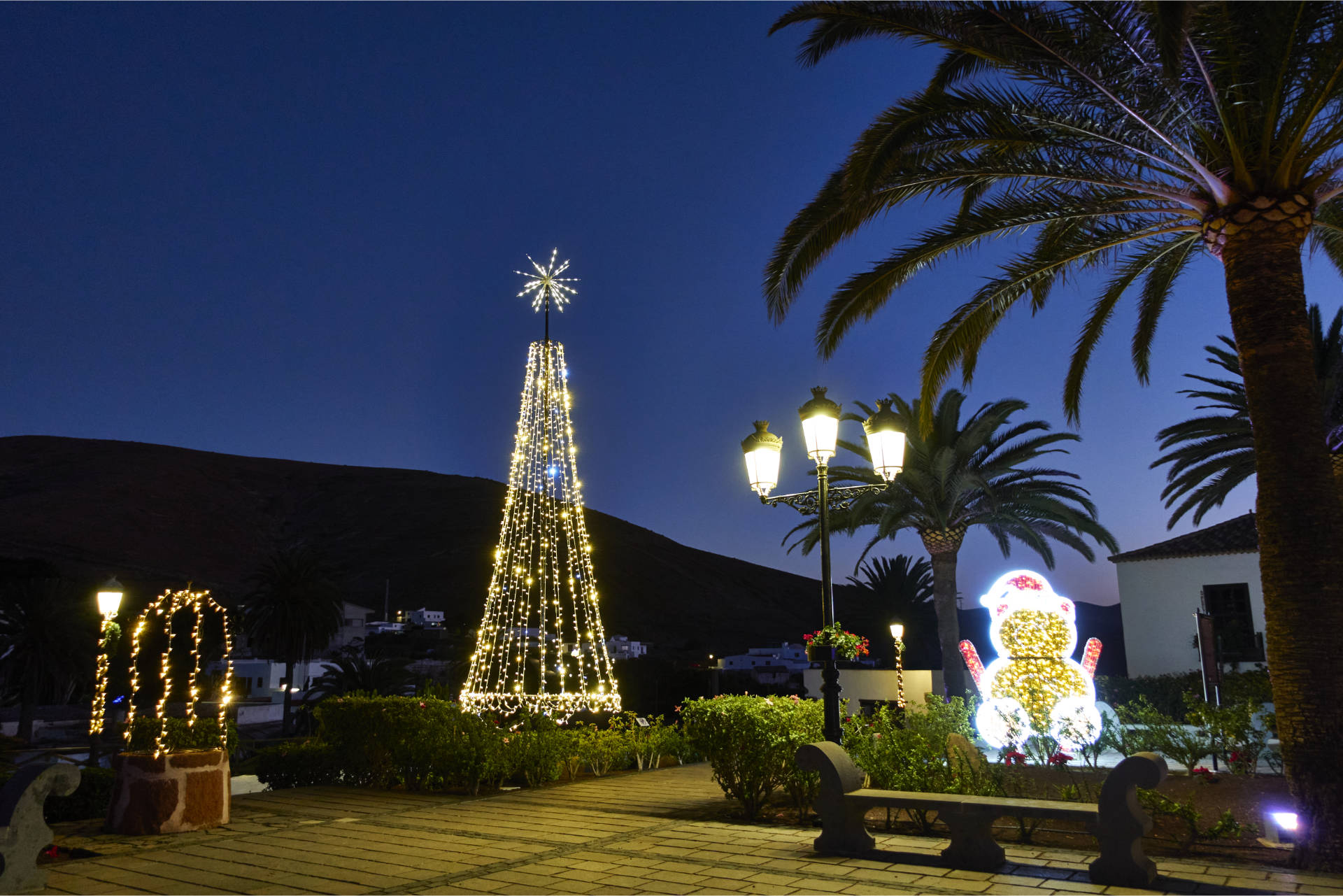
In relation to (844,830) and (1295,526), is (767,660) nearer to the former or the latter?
(844,830)

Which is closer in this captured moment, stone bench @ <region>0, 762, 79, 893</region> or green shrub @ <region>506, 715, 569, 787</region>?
stone bench @ <region>0, 762, 79, 893</region>

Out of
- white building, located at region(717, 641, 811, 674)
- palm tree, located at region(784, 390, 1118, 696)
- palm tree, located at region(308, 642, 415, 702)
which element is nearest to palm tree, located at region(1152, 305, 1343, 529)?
palm tree, located at region(784, 390, 1118, 696)

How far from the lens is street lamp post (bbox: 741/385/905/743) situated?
818cm

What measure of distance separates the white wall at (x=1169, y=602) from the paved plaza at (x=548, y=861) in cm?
2081

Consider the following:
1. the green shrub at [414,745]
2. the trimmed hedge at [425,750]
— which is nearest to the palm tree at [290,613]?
the trimmed hedge at [425,750]

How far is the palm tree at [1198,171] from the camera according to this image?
251 inches

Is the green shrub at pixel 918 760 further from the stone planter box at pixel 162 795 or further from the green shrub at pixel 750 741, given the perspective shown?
the stone planter box at pixel 162 795

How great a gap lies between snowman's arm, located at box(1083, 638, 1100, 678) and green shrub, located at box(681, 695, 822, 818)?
3.43 meters

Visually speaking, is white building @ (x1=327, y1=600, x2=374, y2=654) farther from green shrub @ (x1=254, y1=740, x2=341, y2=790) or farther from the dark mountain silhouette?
green shrub @ (x1=254, y1=740, x2=341, y2=790)

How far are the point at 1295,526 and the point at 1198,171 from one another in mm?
2928

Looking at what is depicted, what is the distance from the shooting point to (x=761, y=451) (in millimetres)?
8703

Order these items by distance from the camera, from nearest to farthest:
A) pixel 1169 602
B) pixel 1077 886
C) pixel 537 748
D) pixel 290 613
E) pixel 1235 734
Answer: pixel 1077 886 < pixel 1235 734 < pixel 537 748 < pixel 1169 602 < pixel 290 613

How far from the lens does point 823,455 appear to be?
27.5ft

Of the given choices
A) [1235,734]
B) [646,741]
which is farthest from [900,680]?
[1235,734]
